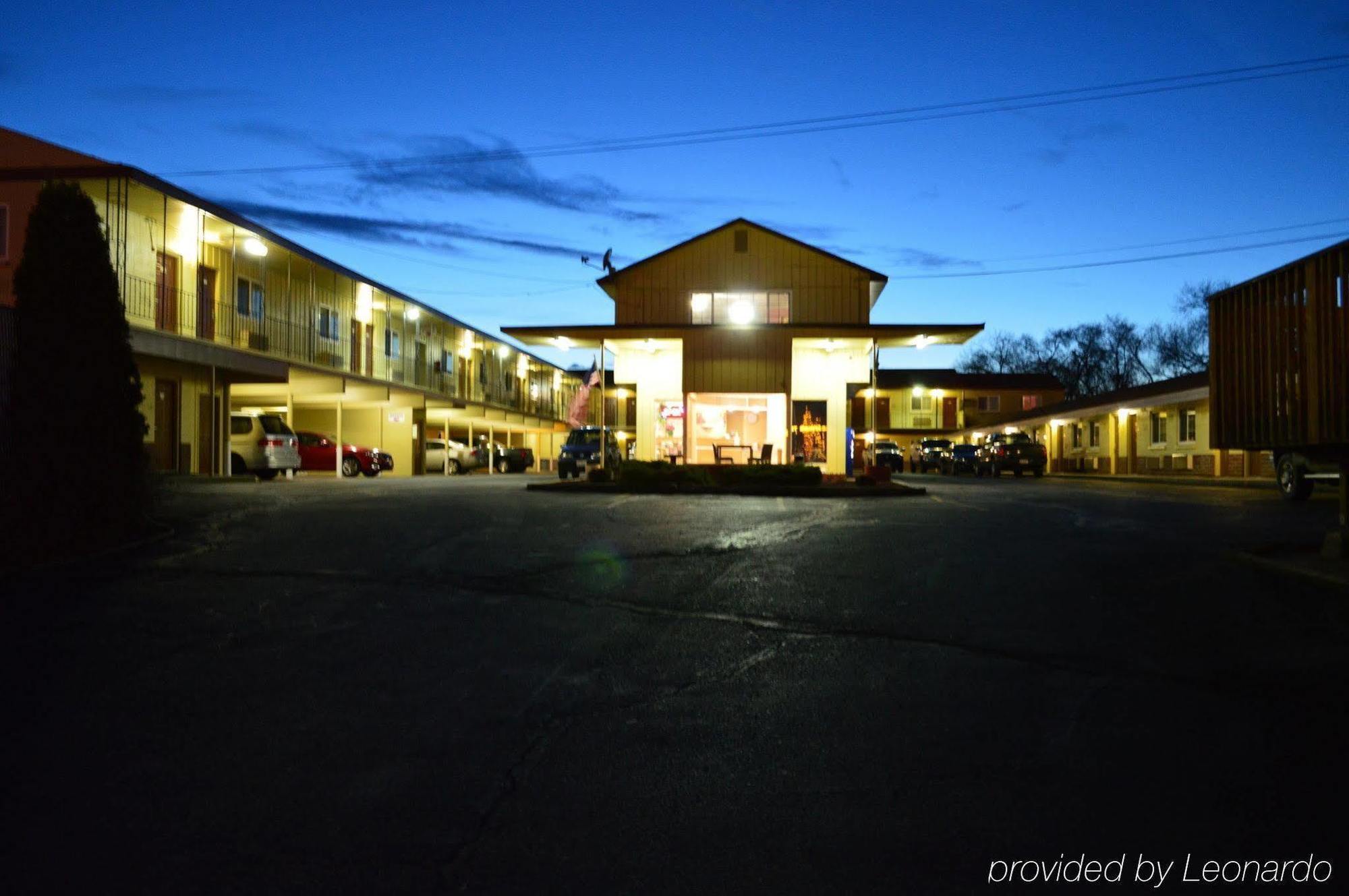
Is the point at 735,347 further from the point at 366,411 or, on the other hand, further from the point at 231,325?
the point at 366,411

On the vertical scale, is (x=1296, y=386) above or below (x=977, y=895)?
above

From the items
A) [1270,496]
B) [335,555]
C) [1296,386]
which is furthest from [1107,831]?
[1270,496]

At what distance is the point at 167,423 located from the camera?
25.5m

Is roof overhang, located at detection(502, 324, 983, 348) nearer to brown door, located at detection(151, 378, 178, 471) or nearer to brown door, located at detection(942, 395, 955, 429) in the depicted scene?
brown door, located at detection(151, 378, 178, 471)

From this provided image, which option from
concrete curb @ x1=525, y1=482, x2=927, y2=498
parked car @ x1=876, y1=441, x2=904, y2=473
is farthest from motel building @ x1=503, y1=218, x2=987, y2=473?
parked car @ x1=876, y1=441, x2=904, y2=473

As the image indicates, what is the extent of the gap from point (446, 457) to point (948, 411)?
1905 inches

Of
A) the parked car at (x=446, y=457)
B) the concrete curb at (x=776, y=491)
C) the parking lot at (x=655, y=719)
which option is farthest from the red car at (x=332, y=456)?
the parking lot at (x=655, y=719)

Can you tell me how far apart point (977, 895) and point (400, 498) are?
16.0 metres

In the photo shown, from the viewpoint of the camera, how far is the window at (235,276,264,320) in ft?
93.2

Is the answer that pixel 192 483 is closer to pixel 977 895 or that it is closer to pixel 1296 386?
pixel 1296 386

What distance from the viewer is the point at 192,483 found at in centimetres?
2258

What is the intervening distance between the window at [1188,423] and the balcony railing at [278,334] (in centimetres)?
2866

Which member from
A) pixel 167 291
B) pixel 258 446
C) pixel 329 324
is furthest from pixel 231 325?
pixel 329 324

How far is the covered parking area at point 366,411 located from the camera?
31984 mm
